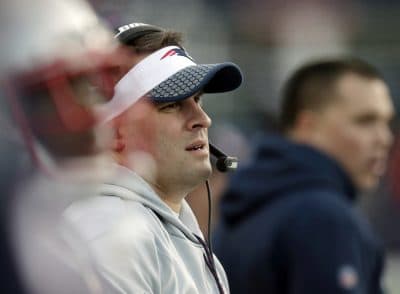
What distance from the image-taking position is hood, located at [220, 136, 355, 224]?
409cm

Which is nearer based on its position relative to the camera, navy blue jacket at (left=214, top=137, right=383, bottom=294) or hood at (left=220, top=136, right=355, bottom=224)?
navy blue jacket at (left=214, top=137, right=383, bottom=294)

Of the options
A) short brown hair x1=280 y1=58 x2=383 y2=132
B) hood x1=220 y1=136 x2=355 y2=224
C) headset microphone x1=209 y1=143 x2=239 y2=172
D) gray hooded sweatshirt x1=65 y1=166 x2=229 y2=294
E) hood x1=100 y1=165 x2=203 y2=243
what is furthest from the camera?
short brown hair x1=280 y1=58 x2=383 y2=132

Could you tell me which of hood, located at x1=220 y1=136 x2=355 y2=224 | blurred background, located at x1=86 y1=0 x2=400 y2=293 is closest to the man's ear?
hood, located at x1=220 y1=136 x2=355 y2=224

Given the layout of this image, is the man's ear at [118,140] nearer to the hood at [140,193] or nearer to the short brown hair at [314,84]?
the hood at [140,193]

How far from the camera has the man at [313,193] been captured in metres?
3.78

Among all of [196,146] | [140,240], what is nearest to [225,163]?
[196,146]

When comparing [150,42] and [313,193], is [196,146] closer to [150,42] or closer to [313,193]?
[150,42]

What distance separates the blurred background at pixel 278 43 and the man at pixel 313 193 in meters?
4.22

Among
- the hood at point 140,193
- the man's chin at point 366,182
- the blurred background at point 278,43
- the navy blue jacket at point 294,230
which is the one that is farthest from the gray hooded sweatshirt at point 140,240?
the blurred background at point 278,43

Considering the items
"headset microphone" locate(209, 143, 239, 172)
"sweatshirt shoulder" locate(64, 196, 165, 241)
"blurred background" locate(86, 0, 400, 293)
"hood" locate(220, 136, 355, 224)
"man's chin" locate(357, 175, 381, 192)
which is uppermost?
"sweatshirt shoulder" locate(64, 196, 165, 241)

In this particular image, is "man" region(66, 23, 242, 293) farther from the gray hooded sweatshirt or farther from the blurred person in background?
the blurred person in background

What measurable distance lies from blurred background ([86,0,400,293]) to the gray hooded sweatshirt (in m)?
6.16

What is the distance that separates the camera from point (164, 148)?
2.29m

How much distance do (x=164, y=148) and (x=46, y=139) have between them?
2.99 ft
